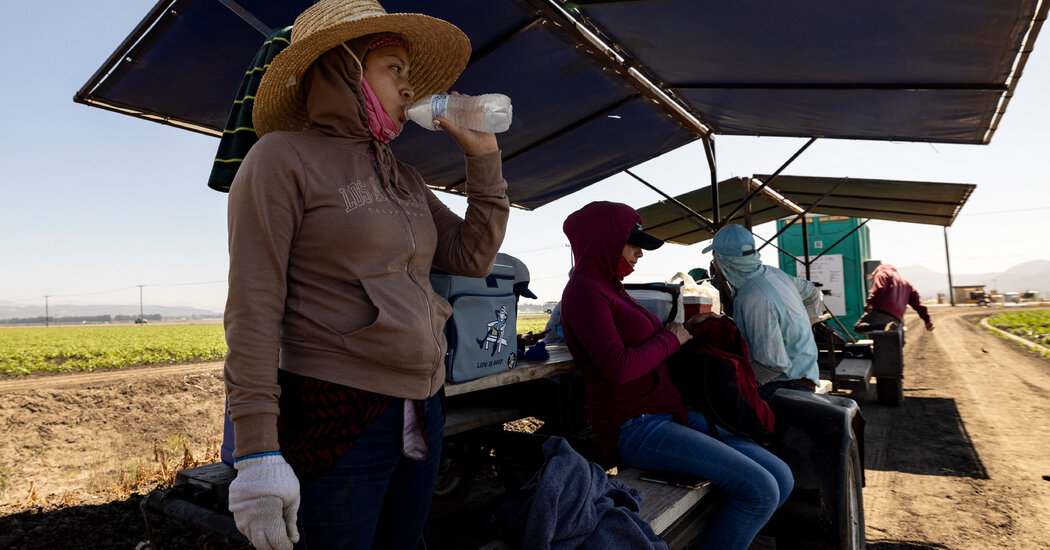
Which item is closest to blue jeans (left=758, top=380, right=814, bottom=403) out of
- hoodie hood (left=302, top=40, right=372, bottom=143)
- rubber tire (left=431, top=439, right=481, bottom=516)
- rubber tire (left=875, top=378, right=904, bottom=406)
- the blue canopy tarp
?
rubber tire (left=431, top=439, right=481, bottom=516)

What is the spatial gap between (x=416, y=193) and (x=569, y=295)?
55.6 inches

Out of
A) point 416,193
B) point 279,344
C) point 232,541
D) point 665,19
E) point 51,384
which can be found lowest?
point 51,384

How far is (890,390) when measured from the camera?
8.45 metres

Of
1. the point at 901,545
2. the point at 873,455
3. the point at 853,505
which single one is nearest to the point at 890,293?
the point at 873,455

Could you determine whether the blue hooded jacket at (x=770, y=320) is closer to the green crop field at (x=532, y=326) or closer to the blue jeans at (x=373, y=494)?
the green crop field at (x=532, y=326)

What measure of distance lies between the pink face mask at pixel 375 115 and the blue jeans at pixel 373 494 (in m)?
0.72

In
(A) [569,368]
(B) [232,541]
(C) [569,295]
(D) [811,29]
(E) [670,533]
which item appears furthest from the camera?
(D) [811,29]

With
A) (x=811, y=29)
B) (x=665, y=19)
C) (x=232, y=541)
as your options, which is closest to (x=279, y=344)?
(x=232, y=541)

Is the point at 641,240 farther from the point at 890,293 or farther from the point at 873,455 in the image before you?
the point at 890,293

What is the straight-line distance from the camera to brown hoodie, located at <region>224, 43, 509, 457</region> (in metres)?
1.15

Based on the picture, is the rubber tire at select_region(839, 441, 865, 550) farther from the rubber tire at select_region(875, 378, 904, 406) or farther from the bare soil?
the rubber tire at select_region(875, 378, 904, 406)

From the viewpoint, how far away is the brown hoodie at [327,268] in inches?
45.4

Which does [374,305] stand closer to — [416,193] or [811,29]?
[416,193]

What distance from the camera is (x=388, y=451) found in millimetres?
1328
